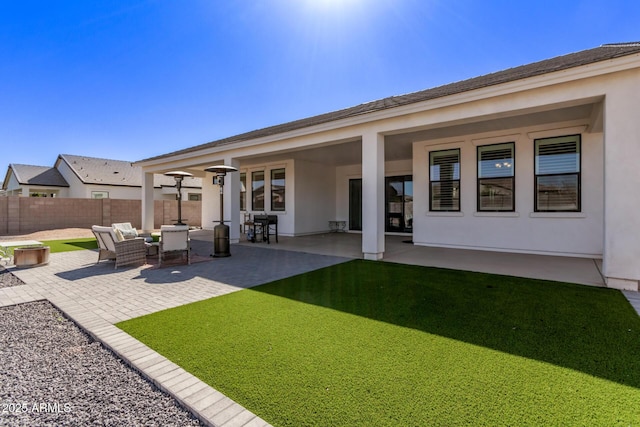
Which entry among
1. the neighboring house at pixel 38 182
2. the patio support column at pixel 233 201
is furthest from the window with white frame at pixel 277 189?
the neighboring house at pixel 38 182

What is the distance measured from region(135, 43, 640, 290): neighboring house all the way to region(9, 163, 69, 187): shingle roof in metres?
25.4

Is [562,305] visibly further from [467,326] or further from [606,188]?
[606,188]

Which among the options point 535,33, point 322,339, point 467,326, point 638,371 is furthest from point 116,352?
point 535,33

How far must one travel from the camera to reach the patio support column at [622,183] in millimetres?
4688

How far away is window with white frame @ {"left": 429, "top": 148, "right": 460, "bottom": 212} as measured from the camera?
938 centimetres

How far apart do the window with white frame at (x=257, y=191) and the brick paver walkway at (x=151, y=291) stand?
5.72 meters

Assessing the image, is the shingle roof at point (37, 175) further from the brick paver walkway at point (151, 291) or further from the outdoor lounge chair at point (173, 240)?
the outdoor lounge chair at point (173, 240)

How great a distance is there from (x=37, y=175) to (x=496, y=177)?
38453 millimetres

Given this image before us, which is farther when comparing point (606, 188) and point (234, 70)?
point (234, 70)

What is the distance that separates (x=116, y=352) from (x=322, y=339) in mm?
2039

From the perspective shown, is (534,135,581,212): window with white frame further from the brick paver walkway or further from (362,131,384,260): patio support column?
the brick paver walkway

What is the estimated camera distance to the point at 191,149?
12648 mm

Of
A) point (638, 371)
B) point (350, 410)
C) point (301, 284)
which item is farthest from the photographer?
point (301, 284)

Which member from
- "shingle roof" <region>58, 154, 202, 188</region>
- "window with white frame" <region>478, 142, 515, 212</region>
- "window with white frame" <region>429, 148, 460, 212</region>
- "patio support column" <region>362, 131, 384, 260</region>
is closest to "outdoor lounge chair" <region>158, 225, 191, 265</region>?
"patio support column" <region>362, 131, 384, 260</region>
